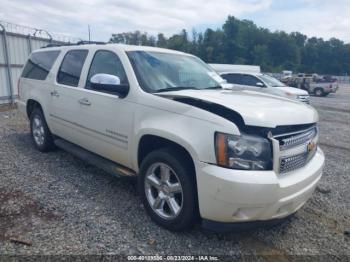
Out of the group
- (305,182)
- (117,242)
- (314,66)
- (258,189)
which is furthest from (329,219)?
(314,66)

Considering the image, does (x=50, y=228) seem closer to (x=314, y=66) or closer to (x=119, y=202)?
(x=119, y=202)

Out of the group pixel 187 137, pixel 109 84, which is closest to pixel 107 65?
pixel 109 84

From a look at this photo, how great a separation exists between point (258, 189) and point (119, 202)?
1.89 m

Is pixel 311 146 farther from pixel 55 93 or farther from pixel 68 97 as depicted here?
pixel 55 93

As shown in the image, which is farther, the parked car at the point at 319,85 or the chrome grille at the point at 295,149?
the parked car at the point at 319,85

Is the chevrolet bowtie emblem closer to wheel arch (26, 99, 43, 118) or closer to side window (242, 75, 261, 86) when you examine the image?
wheel arch (26, 99, 43, 118)

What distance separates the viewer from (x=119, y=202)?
3.77m

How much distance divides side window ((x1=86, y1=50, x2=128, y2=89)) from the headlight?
1551 mm

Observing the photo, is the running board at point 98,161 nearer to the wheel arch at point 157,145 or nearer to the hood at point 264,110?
the wheel arch at point 157,145

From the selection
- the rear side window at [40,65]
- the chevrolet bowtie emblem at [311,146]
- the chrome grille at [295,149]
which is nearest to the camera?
the chrome grille at [295,149]

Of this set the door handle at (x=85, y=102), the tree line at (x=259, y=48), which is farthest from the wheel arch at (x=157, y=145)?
the tree line at (x=259, y=48)

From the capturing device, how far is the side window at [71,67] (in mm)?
4484

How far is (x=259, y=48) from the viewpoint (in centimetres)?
8494

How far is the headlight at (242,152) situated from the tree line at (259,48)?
275ft
